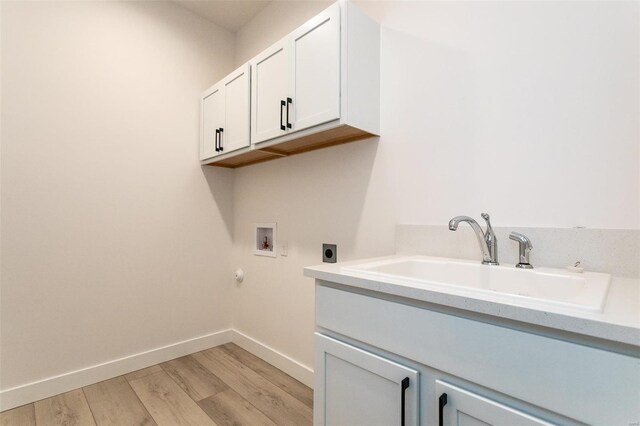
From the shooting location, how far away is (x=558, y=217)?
105 centimetres

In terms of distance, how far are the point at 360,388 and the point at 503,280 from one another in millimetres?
600

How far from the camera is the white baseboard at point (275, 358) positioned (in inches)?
75.4

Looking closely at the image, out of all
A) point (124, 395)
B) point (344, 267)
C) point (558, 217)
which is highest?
point (558, 217)

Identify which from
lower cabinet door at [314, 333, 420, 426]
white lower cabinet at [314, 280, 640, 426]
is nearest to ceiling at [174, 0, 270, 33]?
white lower cabinet at [314, 280, 640, 426]

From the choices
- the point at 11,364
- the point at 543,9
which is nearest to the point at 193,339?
the point at 11,364

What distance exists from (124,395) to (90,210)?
3.76 ft

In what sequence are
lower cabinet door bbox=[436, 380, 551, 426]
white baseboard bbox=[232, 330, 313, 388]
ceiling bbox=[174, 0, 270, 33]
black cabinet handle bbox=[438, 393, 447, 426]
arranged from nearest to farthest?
lower cabinet door bbox=[436, 380, 551, 426] → black cabinet handle bbox=[438, 393, 447, 426] → white baseboard bbox=[232, 330, 313, 388] → ceiling bbox=[174, 0, 270, 33]

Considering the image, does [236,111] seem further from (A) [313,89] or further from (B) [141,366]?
(B) [141,366]

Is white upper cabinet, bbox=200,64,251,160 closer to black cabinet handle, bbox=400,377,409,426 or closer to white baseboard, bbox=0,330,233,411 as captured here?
white baseboard, bbox=0,330,233,411

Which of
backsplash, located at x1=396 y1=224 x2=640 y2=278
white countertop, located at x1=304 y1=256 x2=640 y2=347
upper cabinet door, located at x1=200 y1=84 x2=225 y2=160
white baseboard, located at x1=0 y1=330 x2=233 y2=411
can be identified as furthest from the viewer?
upper cabinet door, located at x1=200 y1=84 x2=225 y2=160

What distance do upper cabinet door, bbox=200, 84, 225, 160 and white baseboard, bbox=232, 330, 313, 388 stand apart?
1.45 m

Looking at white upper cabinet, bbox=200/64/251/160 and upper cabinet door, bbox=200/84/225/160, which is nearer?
white upper cabinet, bbox=200/64/251/160

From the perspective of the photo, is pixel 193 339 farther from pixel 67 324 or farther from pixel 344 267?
pixel 344 267

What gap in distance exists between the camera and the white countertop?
0.52 meters
